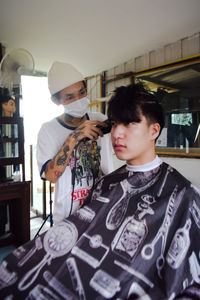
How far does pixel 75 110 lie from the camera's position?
3.98 ft

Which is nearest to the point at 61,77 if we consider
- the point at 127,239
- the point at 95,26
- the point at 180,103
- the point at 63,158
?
the point at 63,158

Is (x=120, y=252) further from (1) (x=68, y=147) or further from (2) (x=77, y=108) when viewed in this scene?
(2) (x=77, y=108)

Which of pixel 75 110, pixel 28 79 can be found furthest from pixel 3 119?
pixel 75 110

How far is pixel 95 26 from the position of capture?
A: 87.8 inches

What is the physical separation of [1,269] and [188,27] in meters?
2.59

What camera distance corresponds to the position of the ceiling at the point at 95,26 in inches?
74.3

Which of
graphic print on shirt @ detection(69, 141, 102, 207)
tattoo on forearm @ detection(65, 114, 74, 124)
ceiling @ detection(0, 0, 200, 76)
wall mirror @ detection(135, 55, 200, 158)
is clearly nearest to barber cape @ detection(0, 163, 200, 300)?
graphic print on shirt @ detection(69, 141, 102, 207)

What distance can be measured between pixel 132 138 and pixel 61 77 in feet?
1.67

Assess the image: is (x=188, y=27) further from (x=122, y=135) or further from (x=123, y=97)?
(x=122, y=135)

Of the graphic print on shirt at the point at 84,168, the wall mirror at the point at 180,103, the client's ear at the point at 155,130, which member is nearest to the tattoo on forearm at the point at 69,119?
the graphic print on shirt at the point at 84,168

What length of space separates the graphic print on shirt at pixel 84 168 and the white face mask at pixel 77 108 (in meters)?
0.17

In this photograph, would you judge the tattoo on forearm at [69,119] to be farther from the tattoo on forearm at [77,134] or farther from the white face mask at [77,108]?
the tattoo on forearm at [77,134]

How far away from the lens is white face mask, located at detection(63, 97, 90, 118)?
1.19m

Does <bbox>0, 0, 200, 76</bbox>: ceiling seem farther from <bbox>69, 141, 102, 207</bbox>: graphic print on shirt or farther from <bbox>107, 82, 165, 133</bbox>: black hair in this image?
<bbox>69, 141, 102, 207</bbox>: graphic print on shirt
